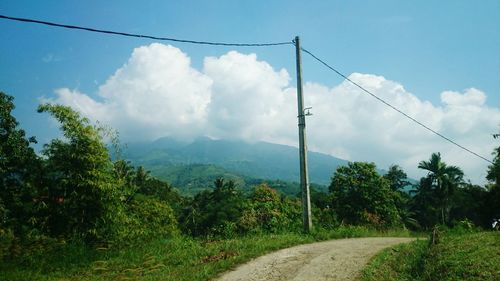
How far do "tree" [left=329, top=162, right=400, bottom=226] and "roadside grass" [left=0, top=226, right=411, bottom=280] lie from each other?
3530cm

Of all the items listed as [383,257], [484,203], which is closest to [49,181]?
[383,257]

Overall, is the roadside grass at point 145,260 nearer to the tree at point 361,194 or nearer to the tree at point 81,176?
the tree at point 81,176

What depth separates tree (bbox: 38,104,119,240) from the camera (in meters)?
15.4

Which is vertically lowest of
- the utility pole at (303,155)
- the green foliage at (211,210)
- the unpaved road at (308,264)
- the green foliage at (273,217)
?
the green foliage at (211,210)

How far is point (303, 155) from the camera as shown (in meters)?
14.6

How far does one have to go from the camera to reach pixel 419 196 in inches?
2421

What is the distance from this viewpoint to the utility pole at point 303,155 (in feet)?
46.9

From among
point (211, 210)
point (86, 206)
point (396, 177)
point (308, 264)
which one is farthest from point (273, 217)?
point (396, 177)

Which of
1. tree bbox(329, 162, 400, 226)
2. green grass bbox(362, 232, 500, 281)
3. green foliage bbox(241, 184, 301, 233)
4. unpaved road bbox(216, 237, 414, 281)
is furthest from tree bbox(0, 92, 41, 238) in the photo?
tree bbox(329, 162, 400, 226)

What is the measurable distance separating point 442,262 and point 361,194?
1539 inches

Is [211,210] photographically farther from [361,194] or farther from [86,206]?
[86,206]

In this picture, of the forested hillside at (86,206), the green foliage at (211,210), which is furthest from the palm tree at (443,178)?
the green foliage at (211,210)

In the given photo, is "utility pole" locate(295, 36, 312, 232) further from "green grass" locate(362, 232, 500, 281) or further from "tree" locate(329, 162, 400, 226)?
"tree" locate(329, 162, 400, 226)

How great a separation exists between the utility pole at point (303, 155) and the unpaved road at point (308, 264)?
294 cm
